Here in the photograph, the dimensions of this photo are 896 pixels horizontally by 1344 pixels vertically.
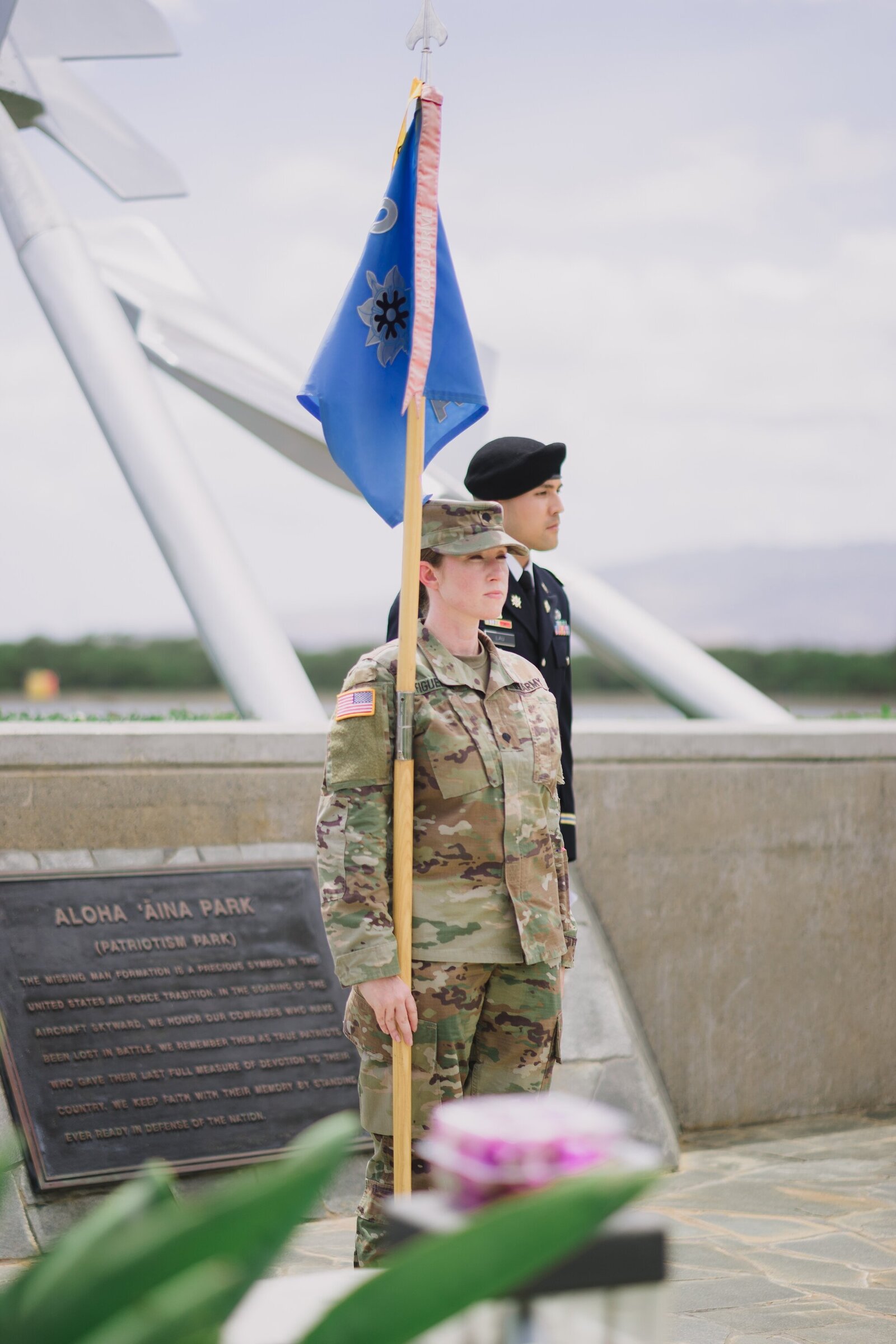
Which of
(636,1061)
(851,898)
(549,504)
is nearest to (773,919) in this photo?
(851,898)

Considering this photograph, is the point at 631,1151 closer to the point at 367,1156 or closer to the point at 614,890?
the point at 367,1156

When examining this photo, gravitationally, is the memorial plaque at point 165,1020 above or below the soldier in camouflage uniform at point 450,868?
below

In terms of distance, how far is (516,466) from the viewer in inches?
130

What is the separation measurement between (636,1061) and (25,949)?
1.96 m

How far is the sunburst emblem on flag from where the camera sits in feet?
9.84

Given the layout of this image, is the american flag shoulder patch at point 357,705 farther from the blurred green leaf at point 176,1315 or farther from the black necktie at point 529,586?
the blurred green leaf at point 176,1315

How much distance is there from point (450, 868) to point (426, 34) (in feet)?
5.81

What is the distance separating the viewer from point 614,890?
4.80m

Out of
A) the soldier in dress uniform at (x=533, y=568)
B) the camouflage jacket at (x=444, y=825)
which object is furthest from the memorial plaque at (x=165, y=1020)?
the camouflage jacket at (x=444, y=825)

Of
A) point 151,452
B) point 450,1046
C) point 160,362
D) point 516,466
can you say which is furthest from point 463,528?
point 160,362

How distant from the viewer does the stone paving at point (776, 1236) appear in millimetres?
3076

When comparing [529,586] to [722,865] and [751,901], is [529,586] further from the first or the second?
[751,901]

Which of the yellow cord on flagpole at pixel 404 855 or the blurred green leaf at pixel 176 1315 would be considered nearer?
the blurred green leaf at pixel 176 1315

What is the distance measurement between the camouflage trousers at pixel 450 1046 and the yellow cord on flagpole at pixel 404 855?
0.17ft
